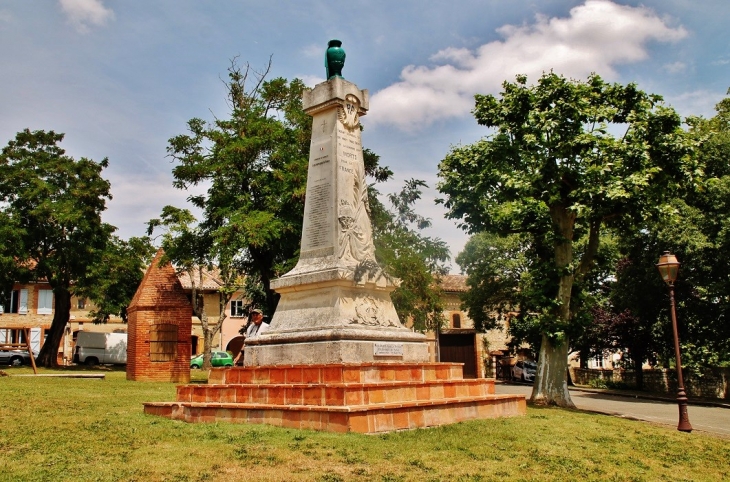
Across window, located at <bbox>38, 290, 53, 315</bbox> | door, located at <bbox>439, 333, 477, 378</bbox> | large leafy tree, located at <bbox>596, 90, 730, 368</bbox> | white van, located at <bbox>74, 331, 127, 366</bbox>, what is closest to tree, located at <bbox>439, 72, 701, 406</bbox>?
large leafy tree, located at <bbox>596, 90, 730, 368</bbox>

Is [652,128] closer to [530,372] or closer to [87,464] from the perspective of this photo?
[87,464]

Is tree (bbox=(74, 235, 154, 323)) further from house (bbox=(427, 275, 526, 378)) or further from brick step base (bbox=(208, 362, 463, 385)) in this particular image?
brick step base (bbox=(208, 362, 463, 385))

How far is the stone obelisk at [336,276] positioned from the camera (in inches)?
407

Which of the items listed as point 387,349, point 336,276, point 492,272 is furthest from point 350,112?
point 492,272

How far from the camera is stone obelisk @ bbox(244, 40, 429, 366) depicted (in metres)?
10.3

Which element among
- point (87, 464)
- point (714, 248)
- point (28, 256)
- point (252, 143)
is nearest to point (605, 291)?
point (714, 248)

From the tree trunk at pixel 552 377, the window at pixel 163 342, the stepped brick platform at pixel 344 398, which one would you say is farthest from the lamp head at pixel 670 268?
the window at pixel 163 342

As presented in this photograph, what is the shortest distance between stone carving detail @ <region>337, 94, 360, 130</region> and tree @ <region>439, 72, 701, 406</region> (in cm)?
665

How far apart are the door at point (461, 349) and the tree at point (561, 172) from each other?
28.8m

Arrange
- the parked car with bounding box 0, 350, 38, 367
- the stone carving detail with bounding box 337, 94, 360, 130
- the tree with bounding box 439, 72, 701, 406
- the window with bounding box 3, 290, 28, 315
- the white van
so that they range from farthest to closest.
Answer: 1. the window with bounding box 3, 290, 28, 315
2. the white van
3. the parked car with bounding box 0, 350, 38, 367
4. the tree with bounding box 439, 72, 701, 406
5. the stone carving detail with bounding box 337, 94, 360, 130

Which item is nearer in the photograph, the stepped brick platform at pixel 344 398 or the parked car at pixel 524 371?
the stepped brick platform at pixel 344 398

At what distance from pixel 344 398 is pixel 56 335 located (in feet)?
95.4

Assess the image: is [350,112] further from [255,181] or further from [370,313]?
[255,181]

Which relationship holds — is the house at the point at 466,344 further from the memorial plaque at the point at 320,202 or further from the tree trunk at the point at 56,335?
the memorial plaque at the point at 320,202
